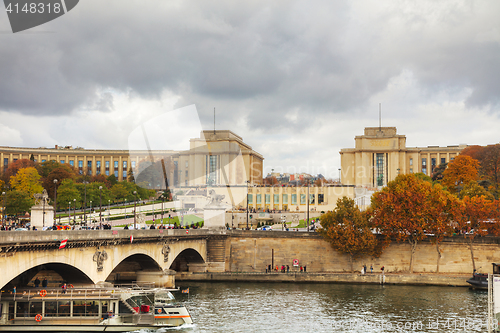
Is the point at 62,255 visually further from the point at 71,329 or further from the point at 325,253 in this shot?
the point at 325,253

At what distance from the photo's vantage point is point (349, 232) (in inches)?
2167

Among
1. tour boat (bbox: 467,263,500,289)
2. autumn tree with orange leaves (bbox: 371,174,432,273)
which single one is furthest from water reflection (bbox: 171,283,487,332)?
autumn tree with orange leaves (bbox: 371,174,432,273)

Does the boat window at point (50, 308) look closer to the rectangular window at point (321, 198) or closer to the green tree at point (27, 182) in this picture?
the green tree at point (27, 182)

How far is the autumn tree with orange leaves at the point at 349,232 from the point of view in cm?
Result: 5474

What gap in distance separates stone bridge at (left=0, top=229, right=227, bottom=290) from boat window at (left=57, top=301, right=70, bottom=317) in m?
2.28

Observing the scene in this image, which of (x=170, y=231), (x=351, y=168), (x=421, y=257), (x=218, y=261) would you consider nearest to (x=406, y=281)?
(x=421, y=257)

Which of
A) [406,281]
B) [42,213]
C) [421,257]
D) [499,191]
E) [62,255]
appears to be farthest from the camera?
[499,191]

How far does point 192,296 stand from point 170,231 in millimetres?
5841

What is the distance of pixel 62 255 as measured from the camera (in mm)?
31188

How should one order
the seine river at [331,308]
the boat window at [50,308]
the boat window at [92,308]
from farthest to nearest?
the seine river at [331,308] → the boat window at [92,308] → the boat window at [50,308]

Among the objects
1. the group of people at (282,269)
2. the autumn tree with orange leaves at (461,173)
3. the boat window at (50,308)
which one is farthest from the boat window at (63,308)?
the autumn tree with orange leaves at (461,173)

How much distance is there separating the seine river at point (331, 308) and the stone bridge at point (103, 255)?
4384mm

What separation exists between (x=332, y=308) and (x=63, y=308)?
1951 cm

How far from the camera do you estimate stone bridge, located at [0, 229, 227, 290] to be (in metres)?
27.8
